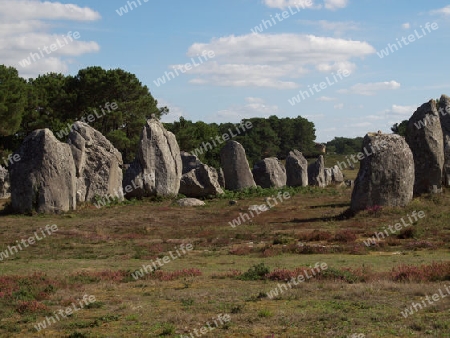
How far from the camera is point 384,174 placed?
3028cm

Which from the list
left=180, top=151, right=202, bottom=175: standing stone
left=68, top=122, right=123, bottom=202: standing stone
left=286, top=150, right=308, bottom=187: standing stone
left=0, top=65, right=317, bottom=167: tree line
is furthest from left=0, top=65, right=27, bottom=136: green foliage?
left=286, top=150, right=308, bottom=187: standing stone

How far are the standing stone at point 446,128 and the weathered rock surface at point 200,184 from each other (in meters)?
15.6

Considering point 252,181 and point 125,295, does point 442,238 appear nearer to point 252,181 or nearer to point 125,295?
point 125,295

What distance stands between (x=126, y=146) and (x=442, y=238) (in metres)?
44.1

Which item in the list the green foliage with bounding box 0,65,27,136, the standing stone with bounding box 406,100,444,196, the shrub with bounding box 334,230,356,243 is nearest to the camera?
the shrub with bounding box 334,230,356,243

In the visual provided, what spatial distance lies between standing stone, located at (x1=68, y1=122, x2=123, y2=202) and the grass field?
27.0ft

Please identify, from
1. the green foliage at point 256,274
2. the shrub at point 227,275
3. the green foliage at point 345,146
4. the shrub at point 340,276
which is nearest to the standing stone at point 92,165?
the shrub at point 227,275

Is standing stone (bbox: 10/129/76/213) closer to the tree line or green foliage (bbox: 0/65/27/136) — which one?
green foliage (bbox: 0/65/27/136)

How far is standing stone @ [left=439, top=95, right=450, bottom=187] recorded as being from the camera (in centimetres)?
3838

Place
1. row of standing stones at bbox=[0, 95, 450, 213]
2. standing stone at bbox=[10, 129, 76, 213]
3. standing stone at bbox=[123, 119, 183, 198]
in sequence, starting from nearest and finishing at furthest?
1. row of standing stones at bbox=[0, 95, 450, 213]
2. standing stone at bbox=[10, 129, 76, 213]
3. standing stone at bbox=[123, 119, 183, 198]

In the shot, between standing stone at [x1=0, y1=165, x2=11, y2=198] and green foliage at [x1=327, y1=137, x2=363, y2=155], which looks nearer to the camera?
standing stone at [x1=0, y1=165, x2=11, y2=198]

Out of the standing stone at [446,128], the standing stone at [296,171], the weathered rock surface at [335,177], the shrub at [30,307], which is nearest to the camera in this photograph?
the shrub at [30,307]

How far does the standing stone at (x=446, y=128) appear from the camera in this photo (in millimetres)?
38375

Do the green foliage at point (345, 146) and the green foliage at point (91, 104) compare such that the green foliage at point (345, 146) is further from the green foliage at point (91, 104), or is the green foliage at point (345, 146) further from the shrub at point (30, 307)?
the shrub at point (30, 307)
